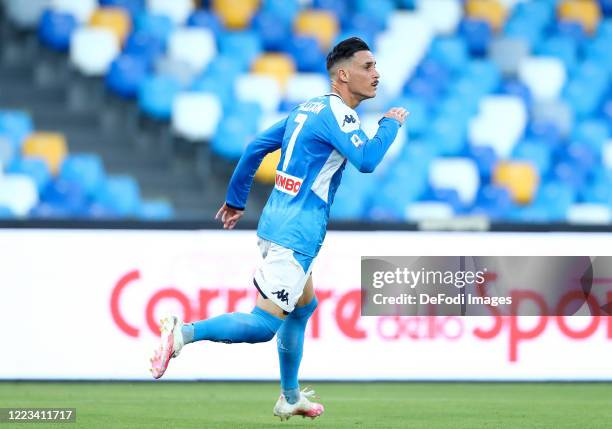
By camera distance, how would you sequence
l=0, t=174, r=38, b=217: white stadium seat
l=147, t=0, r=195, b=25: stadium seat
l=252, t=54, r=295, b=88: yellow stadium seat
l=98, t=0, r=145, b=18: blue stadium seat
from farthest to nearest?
l=252, t=54, r=295, b=88: yellow stadium seat < l=147, t=0, r=195, b=25: stadium seat < l=98, t=0, r=145, b=18: blue stadium seat < l=0, t=174, r=38, b=217: white stadium seat

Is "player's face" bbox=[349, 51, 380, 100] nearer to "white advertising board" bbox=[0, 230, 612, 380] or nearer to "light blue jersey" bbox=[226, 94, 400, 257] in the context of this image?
"light blue jersey" bbox=[226, 94, 400, 257]

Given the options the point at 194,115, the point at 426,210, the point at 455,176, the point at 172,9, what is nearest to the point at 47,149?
the point at 194,115

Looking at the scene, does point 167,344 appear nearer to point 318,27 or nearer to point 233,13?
point 233,13

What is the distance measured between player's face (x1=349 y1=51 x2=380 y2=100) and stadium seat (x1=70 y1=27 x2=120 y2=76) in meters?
6.32

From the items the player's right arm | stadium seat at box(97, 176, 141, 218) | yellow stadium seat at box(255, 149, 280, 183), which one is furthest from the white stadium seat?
the player's right arm

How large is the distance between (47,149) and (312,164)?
5.87 metres

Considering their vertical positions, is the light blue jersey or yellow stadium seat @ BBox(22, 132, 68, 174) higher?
the light blue jersey

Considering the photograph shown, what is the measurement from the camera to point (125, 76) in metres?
12.2

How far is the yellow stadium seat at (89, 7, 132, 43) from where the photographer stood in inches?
492

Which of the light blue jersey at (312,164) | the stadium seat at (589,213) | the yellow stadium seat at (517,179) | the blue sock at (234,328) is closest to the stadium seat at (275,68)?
the yellow stadium seat at (517,179)

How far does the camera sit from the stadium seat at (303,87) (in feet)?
42.5
